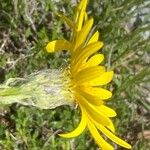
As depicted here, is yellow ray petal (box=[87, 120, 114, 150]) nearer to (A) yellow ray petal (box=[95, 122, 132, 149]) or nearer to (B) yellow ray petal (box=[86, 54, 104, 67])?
(A) yellow ray petal (box=[95, 122, 132, 149])

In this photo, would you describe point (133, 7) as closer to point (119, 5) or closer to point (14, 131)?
point (119, 5)

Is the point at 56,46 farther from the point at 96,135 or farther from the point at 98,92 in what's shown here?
the point at 96,135

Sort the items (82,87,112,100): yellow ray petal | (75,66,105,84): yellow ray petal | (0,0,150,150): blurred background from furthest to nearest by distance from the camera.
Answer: (0,0,150,150): blurred background < (82,87,112,100): yellow ray petal < (75,66,105,84): yellow ray petal

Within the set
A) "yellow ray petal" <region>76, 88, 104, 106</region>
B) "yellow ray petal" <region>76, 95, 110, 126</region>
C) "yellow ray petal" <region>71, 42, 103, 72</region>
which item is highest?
"yellow ray petal" <region>71, 42, 103, 72</region>

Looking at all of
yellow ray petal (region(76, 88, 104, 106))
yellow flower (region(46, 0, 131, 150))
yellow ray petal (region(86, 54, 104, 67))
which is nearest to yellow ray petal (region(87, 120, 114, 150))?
yellow flower (region(46, 0, 131, 150))

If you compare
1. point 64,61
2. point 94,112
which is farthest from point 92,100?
point 64,61

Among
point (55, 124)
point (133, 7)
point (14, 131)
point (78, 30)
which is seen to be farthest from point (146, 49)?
point (78, 30)

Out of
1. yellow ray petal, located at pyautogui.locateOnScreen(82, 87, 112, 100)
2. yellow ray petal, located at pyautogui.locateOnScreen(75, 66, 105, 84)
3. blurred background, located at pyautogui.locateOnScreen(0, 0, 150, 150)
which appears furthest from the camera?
blurred background, located at pyautogui.locateOnScreen(0, 0, 150, 150)
